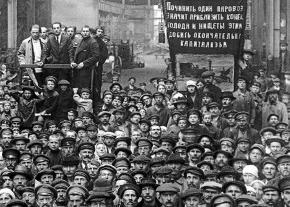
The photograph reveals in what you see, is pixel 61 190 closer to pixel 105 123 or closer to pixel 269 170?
pixel 269 170

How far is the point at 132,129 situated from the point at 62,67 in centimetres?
307

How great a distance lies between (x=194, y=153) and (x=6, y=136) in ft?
11.1

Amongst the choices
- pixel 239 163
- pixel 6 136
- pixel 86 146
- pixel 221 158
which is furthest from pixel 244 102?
pixel 6 136

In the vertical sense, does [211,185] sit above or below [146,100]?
below

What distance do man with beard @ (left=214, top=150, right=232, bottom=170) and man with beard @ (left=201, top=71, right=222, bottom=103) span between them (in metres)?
A: 3.62

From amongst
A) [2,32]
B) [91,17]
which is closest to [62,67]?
[2,32]

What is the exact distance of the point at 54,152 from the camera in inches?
665

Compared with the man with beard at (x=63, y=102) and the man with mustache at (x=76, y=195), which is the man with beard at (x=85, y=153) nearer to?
the man with mustache at (x=76, y=195)

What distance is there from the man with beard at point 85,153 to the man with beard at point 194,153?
55.9 inches

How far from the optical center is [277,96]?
19156mm

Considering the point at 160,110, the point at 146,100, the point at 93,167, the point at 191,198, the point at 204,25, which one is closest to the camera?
the point at 191,198

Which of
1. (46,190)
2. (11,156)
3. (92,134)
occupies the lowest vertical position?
(46,190)

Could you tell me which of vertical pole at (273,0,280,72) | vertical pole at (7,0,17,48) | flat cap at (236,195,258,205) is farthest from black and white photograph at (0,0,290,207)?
vertical pole at (7,0,17,48)

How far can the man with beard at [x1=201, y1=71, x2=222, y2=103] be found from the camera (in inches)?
770
